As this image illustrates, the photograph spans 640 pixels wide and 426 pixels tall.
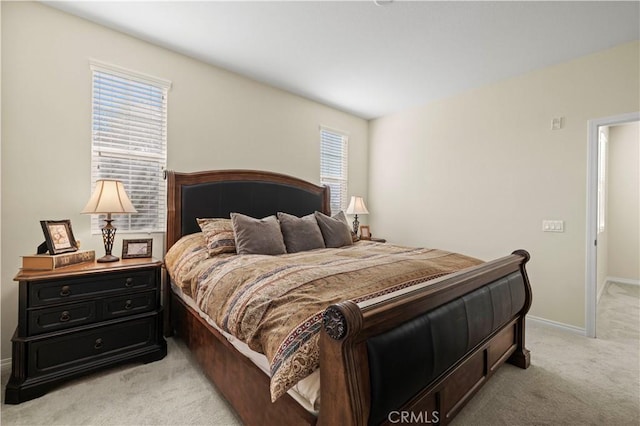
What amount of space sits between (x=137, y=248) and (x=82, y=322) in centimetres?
68

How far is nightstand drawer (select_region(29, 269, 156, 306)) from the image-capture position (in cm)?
188

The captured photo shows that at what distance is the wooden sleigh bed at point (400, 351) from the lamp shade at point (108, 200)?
907 millimetres

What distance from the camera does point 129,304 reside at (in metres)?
2.22

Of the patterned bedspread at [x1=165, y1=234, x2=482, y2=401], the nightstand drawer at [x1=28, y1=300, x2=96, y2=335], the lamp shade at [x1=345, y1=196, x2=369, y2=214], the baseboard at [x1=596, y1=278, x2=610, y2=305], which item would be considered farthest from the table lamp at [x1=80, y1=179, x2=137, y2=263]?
the baseboard at [x1=596, y1=278, x2=610, y2=305]

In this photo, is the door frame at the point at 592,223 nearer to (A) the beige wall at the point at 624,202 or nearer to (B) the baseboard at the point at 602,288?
(B) the baseboard at the point at 602,288

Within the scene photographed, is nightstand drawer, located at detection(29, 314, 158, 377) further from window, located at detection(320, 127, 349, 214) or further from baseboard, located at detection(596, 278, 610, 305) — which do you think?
baseboard, located at detection(596, 278, 610, 305)

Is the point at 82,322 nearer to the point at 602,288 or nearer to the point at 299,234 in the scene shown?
the point at 299,234

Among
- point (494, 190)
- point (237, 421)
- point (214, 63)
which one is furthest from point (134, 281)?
point (494, 190)

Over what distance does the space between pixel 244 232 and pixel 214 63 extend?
198cm

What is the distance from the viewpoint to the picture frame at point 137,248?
2.49 metres

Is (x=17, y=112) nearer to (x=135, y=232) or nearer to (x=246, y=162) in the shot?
(x=135, y=232)

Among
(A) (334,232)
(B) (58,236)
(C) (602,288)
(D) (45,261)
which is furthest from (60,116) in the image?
(C) (602,288)

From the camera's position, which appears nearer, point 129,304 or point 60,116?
point 129,304
